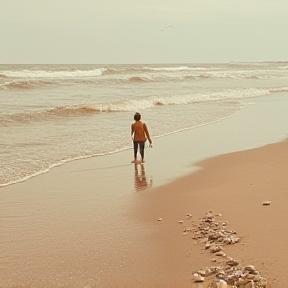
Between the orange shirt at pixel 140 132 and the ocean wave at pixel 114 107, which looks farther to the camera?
the ocean wave at pixel 114 107

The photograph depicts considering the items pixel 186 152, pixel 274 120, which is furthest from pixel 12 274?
pixel 274 120

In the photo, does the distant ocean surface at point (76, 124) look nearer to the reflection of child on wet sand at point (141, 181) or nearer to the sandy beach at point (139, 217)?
the sandy beach at point (139, 217)

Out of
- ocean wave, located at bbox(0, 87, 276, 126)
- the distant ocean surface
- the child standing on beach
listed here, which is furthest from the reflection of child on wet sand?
ocean wave, located at bbox(0, 87, 276, 126)

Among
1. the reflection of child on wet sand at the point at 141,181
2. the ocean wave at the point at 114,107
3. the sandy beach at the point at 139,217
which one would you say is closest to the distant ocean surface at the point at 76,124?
the ocean wave at the point at 114,107

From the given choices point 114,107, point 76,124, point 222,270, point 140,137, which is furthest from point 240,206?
point 114,107

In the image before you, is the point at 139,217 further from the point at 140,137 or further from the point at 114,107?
the point at 114,107

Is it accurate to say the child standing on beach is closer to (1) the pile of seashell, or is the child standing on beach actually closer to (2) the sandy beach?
(2) the sandy beach

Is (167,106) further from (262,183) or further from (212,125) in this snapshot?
(262,183)

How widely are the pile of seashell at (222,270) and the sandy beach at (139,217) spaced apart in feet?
0.30

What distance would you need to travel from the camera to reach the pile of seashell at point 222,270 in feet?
13.4

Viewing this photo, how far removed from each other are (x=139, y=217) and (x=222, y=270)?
221 cm

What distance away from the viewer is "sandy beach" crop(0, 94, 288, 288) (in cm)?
465

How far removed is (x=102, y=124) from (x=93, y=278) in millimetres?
12490

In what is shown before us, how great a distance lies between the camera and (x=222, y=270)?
4.38 m
